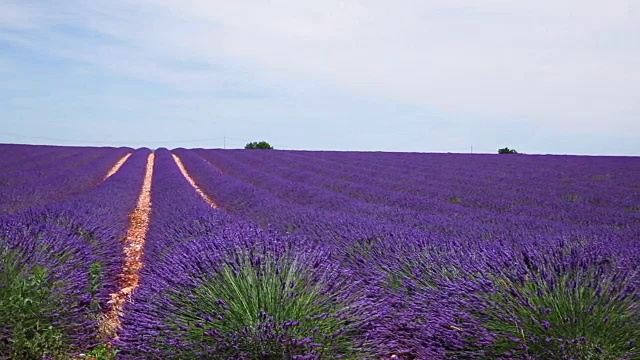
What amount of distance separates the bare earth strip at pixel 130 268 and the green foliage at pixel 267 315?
2.33 feet

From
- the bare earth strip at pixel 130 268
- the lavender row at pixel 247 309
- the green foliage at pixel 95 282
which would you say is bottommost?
the bare earth strip at pixel 130 268

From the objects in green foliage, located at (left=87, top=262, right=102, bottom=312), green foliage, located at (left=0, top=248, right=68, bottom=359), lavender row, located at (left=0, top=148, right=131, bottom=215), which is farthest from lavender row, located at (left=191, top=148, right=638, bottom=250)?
lavender row, located at (left=0, top=148, right=131, bottom=215)

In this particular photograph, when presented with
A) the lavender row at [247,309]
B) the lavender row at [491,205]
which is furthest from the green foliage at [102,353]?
the lavender row at [491,205]

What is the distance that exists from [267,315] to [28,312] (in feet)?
4.88

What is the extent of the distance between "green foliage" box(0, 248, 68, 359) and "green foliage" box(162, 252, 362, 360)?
89 centimetres

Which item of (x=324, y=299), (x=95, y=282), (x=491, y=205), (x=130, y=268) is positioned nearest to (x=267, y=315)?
(x=324, y=299)

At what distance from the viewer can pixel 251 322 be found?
9.61ft

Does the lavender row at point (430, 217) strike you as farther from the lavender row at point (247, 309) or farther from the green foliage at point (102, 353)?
the green foliage at point (102, 353)

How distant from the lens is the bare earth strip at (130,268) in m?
4.05

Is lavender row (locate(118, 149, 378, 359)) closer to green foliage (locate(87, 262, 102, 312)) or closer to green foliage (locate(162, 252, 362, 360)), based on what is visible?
green foliage (locate(162, 252, 362, 360))

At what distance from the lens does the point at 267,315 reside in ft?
9.42

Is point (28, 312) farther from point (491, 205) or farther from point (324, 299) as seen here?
point (491, 205)

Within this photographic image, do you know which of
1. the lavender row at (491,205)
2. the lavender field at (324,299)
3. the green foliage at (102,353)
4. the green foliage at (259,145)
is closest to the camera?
the lavender field at (324,299)

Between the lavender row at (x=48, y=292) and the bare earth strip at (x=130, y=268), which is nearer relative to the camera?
the lavender row at (x=48, y=292)
